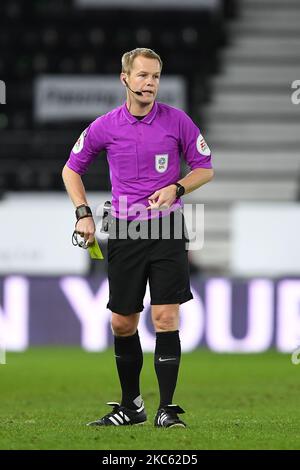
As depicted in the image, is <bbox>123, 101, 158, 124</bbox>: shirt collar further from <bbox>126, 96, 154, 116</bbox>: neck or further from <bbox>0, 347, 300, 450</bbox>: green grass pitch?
<bbox>0, 347, 300, 450</bbox>: green grass pitch

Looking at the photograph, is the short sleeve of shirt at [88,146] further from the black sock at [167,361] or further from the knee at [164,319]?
the black sock at [167,361]

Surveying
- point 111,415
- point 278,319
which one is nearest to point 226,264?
point 278,319

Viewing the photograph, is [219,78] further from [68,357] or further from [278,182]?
[68,357]

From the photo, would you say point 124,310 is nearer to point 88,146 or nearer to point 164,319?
point 164,319

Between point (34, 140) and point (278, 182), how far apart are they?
142 inches

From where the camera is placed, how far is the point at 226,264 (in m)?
16.2

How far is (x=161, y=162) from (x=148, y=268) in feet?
1.81

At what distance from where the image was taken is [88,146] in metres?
6.46

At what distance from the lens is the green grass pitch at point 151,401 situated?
225 inches

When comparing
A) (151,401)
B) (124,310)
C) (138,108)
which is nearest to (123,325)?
(124,310)

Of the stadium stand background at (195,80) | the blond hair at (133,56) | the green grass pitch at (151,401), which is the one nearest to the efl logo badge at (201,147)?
the blond hair at (133,56)

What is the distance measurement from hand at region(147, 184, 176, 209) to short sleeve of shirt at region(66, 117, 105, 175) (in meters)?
0.47

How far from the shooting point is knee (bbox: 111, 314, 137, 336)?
6.38 m

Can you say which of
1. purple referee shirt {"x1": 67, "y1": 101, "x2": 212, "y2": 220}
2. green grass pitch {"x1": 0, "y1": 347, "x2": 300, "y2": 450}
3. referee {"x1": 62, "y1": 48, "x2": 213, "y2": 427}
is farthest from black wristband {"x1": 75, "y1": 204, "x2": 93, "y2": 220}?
green grass pitch {"x1": 0, "y1": 347, "x2": 300, "y2": 450}
